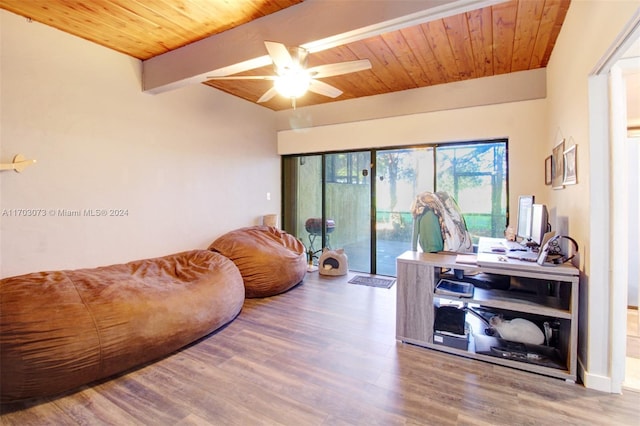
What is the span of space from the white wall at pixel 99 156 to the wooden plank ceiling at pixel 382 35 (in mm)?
327

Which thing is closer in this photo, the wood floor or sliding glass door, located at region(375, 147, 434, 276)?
the wood floor

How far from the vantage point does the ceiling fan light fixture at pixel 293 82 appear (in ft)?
8.35

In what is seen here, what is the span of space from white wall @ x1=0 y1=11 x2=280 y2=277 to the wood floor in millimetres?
1552

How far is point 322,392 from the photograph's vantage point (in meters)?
1.93

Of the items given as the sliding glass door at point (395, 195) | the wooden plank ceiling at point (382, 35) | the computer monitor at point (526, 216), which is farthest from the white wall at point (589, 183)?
the sliding glass door at point (395, 195)

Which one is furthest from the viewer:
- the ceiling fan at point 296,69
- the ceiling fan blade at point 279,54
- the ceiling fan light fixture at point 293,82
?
the ceiling fan light fixture at point 293,82

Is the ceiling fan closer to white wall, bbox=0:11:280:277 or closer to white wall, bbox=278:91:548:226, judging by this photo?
white wall, bbox=0:11:280:277

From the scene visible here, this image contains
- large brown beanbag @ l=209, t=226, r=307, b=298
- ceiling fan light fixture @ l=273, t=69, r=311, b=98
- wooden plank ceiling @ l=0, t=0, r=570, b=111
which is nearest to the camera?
wooden plank ceiling @ l=0, t=0, r=570, b=111

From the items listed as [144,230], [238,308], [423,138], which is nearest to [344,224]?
[423,138]

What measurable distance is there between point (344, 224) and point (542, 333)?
3.32 metres

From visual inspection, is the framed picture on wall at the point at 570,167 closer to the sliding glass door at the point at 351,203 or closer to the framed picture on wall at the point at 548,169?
the framed picture on wall at the point at 548,169

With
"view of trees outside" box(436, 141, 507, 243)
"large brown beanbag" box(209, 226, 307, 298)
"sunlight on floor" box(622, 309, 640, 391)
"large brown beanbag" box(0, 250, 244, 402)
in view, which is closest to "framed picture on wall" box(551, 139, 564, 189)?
"view of trees outside" box(436, 141, 507, 243)

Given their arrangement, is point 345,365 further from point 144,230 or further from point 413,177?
point 413,177

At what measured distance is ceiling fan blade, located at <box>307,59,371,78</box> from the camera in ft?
8.02
